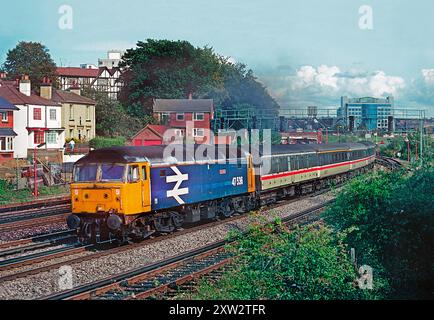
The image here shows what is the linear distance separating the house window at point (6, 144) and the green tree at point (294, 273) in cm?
3368

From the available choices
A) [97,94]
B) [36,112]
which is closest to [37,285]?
[36,112]

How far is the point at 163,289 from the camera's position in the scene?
12867 mm

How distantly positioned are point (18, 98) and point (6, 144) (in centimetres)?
422

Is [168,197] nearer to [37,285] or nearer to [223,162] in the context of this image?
[223,162]

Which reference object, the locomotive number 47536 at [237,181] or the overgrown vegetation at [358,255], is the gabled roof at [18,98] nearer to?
the locomotive number 47536 at [237,181]

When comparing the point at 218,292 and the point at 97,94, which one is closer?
the point at 218,292

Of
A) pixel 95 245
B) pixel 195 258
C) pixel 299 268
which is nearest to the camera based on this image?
A: pixel 299 268

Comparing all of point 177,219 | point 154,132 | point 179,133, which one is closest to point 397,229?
point 177,219

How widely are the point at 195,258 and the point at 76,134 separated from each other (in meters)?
36.2

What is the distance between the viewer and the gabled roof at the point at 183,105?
48.0 metres

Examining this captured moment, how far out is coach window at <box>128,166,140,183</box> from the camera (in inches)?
684

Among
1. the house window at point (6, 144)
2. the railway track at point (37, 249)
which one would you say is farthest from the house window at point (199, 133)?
the railway track at point (37, 249)

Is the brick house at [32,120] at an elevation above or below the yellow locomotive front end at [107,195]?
above

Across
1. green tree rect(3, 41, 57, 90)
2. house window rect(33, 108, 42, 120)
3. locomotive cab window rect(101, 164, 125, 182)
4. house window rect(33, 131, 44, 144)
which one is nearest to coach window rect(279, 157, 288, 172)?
locomotive cab window rect(101, 164, 125, 182)
